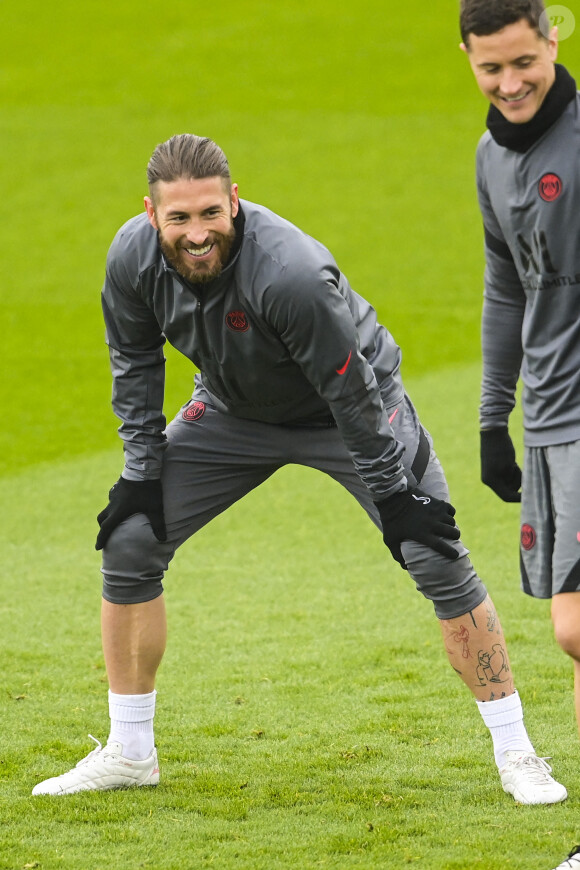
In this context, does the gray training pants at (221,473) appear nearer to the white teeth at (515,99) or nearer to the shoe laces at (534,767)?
the shoe laces at (534,767)

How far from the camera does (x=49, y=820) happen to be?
11.5 ft

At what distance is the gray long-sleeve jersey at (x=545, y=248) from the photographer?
117 inches

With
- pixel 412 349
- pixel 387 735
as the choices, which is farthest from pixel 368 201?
pixel 387 735

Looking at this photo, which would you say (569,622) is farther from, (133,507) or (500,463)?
(133,507)

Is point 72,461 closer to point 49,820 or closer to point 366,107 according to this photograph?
point 49,820

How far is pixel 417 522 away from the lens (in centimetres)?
345

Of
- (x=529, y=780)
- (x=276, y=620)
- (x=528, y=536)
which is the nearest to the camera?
(x=528, y=536)

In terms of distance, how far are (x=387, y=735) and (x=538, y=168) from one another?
7.19 ft

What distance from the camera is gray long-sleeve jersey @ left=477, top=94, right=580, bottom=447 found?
2.98m

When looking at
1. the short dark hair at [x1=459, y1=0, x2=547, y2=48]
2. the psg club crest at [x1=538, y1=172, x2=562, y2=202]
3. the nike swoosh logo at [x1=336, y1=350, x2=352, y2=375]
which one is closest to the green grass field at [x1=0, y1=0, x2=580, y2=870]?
the nike swoosh logo at [x1=336, y1=350, x2=352, y2=375]

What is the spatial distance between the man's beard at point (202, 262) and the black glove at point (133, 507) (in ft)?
2.44

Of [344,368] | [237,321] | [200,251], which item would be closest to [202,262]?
[200,251]

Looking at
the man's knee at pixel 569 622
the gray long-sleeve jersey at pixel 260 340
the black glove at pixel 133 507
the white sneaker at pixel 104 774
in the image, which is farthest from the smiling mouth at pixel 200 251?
the white sneaker at pixel 104 774

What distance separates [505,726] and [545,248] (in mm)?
1497
